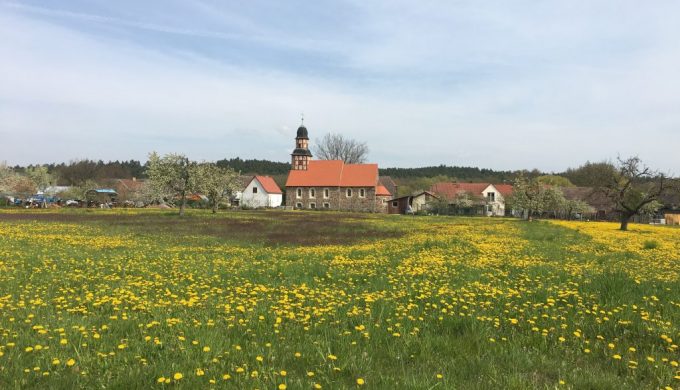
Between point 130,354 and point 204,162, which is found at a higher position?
point 204,162

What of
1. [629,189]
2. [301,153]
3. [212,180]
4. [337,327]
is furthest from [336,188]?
[337,327]

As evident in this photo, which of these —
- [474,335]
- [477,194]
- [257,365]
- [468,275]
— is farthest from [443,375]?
[477,194]

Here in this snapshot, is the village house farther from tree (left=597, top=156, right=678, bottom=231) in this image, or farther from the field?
the field

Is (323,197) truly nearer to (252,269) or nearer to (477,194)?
(477,194)

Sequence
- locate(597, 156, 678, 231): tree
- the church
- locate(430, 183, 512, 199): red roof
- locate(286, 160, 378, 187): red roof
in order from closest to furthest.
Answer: locate(597, 156, 678, 231): tree, the church, locate(286, 160, 378, 187): red roof, locate(430, 183, 512, 199): red roof

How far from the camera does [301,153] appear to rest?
10681 cm

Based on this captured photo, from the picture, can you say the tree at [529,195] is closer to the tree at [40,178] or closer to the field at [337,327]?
the field at [337,327]

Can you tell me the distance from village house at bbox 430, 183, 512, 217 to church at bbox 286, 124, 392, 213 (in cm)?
1463

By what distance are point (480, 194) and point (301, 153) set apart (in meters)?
43.5

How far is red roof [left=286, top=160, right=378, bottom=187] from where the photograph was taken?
9544 cm

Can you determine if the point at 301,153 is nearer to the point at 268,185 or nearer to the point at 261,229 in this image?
the point at 268,185

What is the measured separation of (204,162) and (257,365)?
184 ft

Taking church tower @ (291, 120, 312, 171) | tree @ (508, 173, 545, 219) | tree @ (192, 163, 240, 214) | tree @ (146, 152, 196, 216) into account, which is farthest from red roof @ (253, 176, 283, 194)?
tree @ (508, 173, 545, 219)

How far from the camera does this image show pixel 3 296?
28.2 ft
